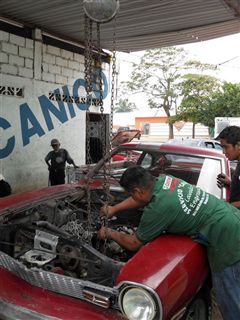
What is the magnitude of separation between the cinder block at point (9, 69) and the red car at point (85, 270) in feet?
16.0

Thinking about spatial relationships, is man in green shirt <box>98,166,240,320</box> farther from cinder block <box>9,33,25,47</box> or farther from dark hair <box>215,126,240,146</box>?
cinder block <box>9,33,25,47</box>

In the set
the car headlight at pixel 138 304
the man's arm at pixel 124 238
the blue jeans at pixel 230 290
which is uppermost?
the man's arm at pixel 124 238

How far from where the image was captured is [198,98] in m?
25.1

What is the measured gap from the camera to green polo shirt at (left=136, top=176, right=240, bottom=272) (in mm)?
2463

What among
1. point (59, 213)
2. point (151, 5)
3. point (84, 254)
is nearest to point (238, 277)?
point (84, 254)

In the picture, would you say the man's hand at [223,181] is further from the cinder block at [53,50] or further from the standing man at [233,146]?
the cinder block at [53,50]

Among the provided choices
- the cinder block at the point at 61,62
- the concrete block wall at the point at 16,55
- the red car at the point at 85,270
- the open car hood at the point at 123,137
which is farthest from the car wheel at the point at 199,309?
the cinder block at the point at 61,62

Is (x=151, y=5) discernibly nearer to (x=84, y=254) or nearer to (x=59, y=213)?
(x=59, y=213)

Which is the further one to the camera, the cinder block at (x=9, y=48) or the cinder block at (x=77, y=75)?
the cinder block at (x=77, y=75)

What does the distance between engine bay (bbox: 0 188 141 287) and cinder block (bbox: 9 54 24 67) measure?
506cm

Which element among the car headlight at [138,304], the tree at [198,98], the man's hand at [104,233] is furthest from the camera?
the tree at [198,98]

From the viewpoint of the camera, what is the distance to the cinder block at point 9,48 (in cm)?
780

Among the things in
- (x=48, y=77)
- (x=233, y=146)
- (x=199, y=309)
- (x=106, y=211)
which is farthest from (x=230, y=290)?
(x=48, y=77)

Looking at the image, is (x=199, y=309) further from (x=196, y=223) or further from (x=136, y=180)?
(x=136, y=180)
